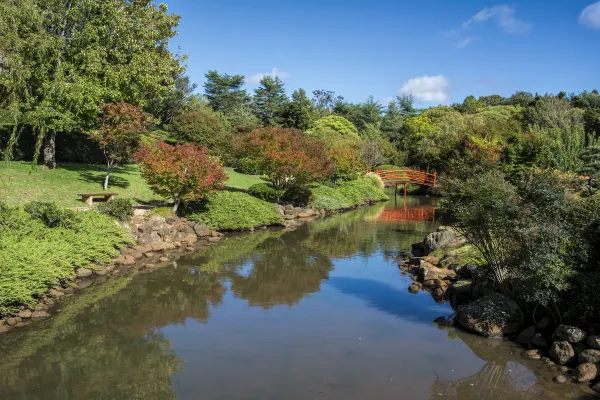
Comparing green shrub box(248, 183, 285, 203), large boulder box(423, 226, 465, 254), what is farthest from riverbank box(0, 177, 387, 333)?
large boulder box(423, 226, 465, 254)

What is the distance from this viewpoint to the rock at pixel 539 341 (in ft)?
33.0

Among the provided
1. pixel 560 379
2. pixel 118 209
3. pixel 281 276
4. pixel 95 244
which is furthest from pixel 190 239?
pixel 560 379

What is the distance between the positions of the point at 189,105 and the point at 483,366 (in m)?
42.4

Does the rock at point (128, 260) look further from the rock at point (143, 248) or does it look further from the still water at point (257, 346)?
the still water at point (257, 346)

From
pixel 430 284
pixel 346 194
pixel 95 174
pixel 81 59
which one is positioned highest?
pixel 81 59

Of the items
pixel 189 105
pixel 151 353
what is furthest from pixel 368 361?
pixel 189 105

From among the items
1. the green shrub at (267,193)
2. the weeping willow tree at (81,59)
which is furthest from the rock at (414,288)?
the weeping willow tree at (81,59)

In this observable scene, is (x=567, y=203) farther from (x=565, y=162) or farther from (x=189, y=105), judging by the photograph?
(x=189, y=105)

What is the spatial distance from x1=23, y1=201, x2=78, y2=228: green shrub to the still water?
240cm

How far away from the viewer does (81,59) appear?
2373 cm

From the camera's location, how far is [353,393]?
8.41 metres

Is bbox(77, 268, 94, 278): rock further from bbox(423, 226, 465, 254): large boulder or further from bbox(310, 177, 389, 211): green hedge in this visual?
bbox(310, 177, 389, 211): green hedge

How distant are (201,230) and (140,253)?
4.37 m

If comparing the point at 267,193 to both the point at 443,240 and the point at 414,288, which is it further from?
the point at 414,288
